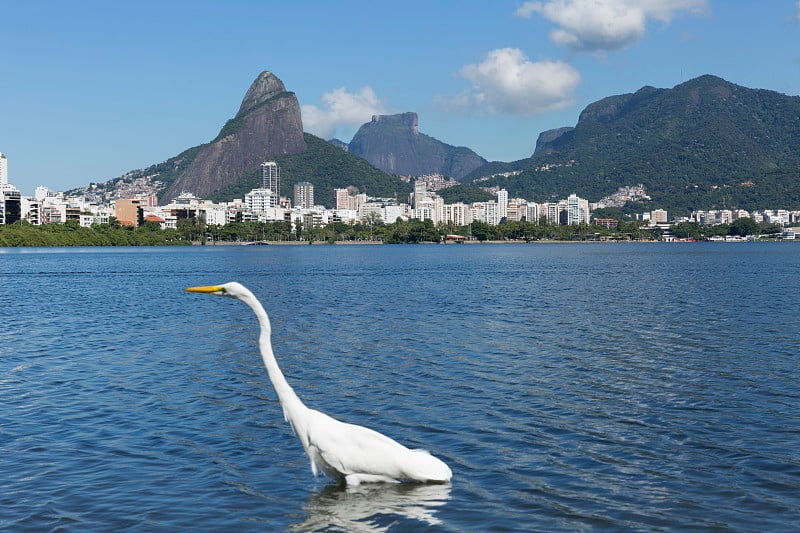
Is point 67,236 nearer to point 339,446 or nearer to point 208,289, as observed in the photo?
point 339,446

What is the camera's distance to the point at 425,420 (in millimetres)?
14398

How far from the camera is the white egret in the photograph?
380 inches

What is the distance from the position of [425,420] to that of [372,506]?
15.4 ft

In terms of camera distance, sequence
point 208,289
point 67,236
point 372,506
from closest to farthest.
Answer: point 208,289 → point 372,506 → point 67,236

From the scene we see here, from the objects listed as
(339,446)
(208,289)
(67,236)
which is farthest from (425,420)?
(67,236)

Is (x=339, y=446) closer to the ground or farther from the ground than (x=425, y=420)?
farther from the ground

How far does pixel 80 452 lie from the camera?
12.4 meters

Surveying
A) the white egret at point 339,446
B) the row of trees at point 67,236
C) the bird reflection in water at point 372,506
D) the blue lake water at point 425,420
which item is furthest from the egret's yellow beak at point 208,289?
the row of trees at point 67,236

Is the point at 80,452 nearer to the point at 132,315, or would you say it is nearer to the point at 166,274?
the point at 132,315

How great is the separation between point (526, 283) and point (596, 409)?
43.2m

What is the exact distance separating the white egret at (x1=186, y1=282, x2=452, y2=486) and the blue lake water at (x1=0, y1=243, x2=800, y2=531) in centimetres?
27

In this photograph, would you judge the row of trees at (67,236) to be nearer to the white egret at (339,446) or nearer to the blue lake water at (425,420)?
the blue lake water at (425,420)

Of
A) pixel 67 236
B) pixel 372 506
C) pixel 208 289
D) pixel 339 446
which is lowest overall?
pixel 372 506

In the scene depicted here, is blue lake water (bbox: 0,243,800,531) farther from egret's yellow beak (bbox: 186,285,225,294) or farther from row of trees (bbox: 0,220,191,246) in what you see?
row of trees (bbox: 0,220,191,246)
